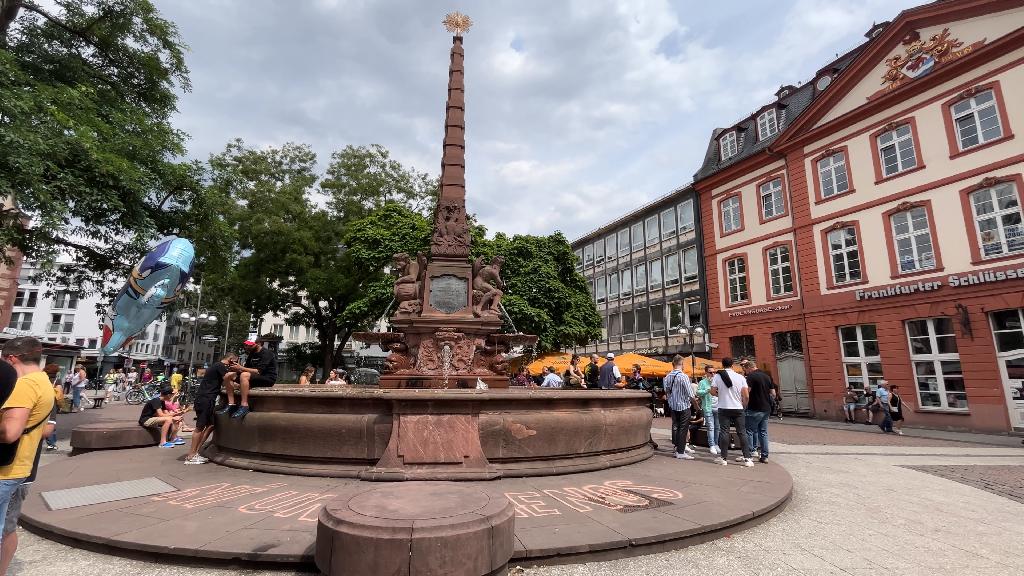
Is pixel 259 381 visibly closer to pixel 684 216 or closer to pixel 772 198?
pixel 772 198

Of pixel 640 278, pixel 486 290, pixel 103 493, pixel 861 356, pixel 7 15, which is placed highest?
pixel 7 15

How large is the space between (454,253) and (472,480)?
22.6ft

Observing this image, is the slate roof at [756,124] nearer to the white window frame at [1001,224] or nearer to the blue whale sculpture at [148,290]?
the white window frame at [1001,224]

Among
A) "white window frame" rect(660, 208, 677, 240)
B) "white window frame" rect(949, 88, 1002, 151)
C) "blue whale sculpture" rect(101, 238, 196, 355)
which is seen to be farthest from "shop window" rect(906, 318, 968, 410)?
"blue whale sculpture" rect(101, 238, 196, 355)

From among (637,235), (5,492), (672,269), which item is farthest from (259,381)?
(637,235)

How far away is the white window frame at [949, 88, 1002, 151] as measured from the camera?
54.5 ft

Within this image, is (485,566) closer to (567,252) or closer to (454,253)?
(454,253)

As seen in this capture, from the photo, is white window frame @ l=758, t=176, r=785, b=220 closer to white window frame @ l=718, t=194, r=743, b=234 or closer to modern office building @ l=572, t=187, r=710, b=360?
white window frame @ l=718, t=194, r=743, b=234

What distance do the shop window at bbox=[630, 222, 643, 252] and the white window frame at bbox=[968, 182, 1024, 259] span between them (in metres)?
19.4

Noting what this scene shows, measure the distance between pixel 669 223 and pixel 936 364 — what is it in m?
17.0

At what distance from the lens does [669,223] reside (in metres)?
32.0

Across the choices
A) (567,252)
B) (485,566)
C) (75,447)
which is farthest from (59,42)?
(567,252)

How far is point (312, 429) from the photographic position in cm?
588

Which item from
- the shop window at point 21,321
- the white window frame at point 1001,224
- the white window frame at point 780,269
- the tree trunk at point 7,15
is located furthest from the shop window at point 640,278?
the shop window at point 21,321
